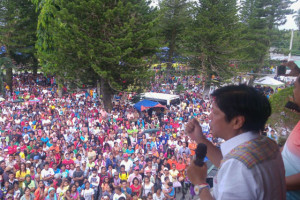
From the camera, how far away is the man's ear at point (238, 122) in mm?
1082

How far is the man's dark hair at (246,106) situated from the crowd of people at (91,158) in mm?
4212

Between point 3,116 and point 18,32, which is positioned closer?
point 3,116

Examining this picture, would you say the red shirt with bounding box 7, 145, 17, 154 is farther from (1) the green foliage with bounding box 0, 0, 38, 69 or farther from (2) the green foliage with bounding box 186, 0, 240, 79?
(2) the green foliage with bounding box 186, 0, 240, 79

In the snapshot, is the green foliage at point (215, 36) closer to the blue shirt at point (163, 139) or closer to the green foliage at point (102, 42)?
the green foliage at point (102, 42)

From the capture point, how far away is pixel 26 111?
1131cm

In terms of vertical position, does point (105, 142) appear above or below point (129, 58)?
below

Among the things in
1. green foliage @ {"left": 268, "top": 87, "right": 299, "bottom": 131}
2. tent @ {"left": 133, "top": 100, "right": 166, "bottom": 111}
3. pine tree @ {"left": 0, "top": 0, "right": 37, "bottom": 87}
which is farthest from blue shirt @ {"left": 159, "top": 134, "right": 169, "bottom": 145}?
pine tree @ {"left": 0, "top": 0, "right": 37, "bottom": 87}

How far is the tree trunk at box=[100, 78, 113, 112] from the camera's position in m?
13.0

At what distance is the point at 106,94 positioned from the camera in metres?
13.2

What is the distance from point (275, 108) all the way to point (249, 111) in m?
4.75

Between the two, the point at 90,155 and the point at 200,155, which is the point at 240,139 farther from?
the point at 90,155

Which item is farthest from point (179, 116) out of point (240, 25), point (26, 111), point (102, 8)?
point (240, 25)

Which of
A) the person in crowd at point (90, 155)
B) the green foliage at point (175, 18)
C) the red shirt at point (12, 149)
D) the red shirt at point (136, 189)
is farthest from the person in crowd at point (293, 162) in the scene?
the green foliage at point (175, 18)

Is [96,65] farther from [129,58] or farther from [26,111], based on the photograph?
[26,111]
